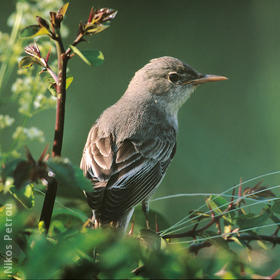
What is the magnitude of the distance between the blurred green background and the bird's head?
106 cm

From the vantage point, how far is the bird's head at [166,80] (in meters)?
3.87

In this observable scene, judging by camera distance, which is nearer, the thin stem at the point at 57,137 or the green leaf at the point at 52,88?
the thin stem at the point at 57,137

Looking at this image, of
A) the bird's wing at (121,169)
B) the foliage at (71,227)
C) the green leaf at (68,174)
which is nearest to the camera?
the foliage at (71,227)

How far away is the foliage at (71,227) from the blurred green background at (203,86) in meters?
2.88

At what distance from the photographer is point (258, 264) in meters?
1.05

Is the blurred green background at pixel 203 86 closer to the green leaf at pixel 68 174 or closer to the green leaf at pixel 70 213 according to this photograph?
the green leaf at pixel 70 213

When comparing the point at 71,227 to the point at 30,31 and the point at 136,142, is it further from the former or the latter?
the point at 136,142

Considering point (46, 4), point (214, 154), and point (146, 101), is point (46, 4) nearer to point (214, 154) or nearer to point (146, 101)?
point (146, 101)

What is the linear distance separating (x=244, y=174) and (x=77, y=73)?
221 cm

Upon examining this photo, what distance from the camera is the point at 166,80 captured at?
12.8 feet

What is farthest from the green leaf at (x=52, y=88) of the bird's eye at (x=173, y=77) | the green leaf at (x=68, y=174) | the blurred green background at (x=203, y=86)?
the blurred green background at (x=203, y=86)

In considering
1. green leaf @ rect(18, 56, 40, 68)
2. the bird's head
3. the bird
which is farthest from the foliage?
the bird's head

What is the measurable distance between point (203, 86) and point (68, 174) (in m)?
5.26

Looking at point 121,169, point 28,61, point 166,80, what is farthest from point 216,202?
point 166,80
